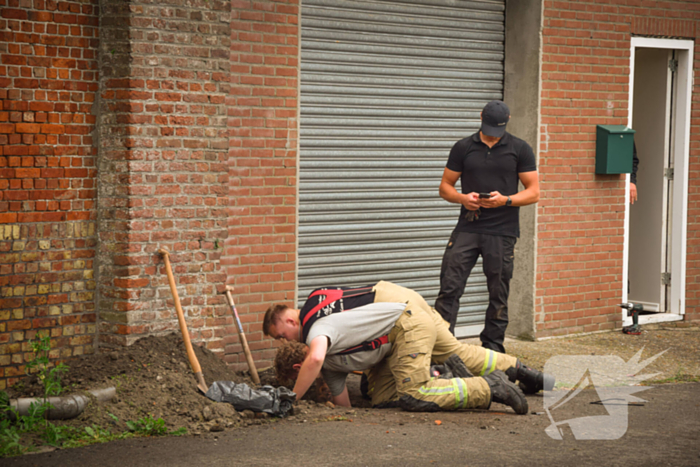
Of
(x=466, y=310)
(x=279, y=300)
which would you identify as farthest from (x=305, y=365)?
(x=466, y=310)

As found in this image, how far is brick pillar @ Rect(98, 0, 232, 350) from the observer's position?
5902mm

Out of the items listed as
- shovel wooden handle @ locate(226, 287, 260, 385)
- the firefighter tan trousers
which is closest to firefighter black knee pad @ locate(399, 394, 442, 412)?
the firefighter tan trousers

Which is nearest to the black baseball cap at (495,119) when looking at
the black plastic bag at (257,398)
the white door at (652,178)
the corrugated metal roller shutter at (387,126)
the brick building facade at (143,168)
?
the corrugated metal roller shutter at (387,126)

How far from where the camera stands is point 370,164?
26.3ft

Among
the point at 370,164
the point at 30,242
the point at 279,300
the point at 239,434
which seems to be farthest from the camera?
the point at 370,164

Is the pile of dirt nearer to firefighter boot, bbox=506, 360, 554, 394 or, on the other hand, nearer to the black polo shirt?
firefighter boot, bbox=506, 360, 554, 394

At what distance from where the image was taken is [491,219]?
7105 mm

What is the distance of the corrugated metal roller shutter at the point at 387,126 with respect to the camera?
762 centimetres

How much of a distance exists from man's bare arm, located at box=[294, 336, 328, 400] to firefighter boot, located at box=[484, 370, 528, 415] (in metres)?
1.25

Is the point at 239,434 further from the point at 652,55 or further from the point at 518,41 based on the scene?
the point at 652,55

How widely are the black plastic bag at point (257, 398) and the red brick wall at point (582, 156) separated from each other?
4088mm

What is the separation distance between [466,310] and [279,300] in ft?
8.56

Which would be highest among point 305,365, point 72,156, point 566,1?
point 566,1

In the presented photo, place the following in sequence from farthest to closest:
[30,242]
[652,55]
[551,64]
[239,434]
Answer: [652,55] → [551,64] → [30,242] → [239,434]
